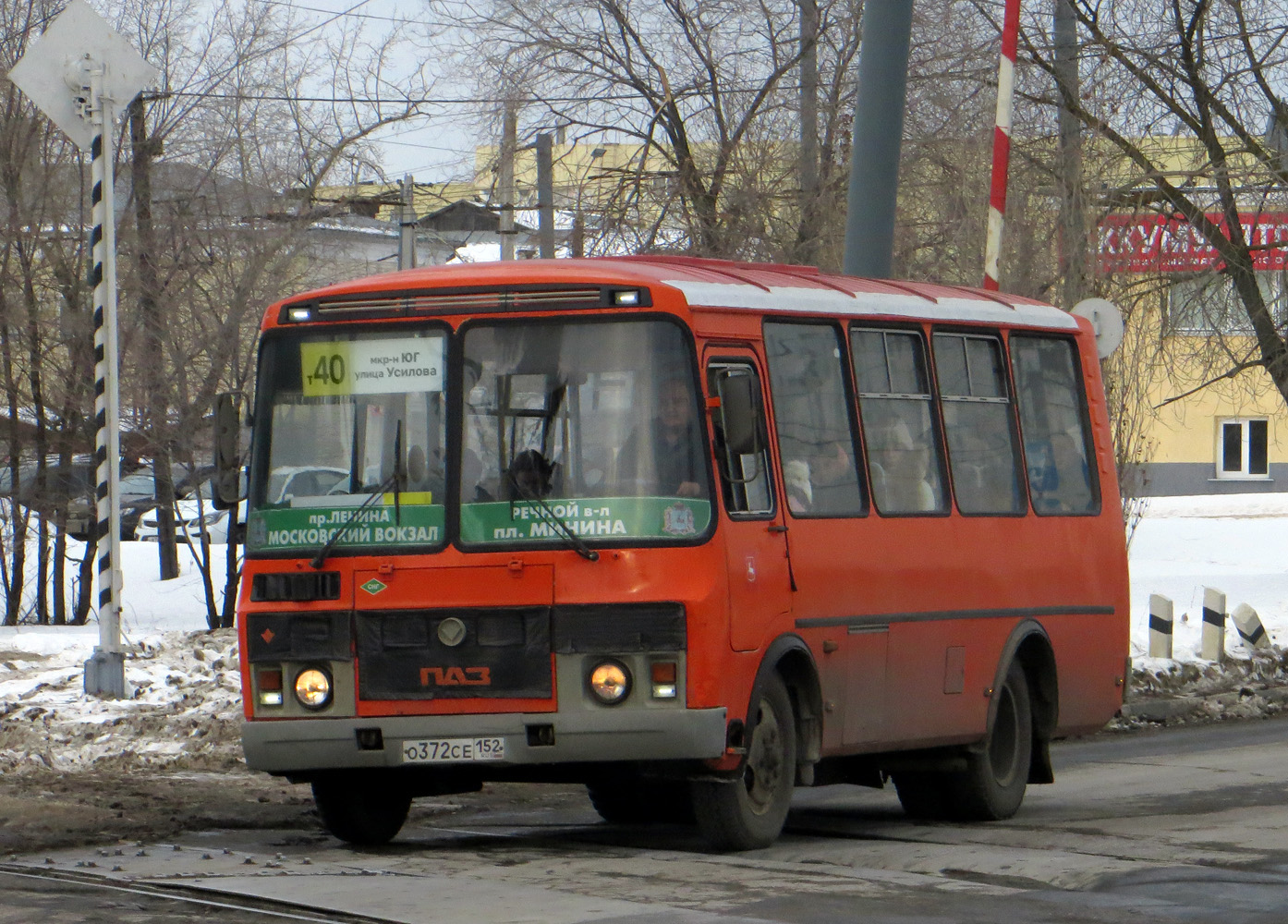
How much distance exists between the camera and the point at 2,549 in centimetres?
2144

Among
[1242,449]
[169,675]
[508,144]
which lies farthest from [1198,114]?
[1242,449]

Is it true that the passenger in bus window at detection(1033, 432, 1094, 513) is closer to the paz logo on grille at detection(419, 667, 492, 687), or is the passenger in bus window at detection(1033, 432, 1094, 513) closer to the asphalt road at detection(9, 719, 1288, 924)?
the asphalt road at detection(9, 719, 1288, 924)

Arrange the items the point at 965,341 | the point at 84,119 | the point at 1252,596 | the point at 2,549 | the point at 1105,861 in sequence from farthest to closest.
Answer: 1. the point at 1252,596
2. the point at 2,549
3. the point at 84,119
4. the point at 965,341
5. the point at 1105,861

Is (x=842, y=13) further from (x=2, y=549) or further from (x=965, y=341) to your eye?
(x=965, y=341)

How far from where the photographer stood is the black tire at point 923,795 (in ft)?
36.5

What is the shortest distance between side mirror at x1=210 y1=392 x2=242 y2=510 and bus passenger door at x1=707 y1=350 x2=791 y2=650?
2131 millimetres

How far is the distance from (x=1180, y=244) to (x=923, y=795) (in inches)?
460

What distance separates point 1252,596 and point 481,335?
16.2 m

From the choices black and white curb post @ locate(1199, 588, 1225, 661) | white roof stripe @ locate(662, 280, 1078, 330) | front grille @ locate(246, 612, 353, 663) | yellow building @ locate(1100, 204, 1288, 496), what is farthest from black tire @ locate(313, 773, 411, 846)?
yellow building @ locate(1100, 204, 1288, 496)

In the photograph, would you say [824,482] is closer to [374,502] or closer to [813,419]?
[813,419]

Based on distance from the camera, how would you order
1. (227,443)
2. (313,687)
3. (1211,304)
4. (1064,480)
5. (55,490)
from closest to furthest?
(313,687)
(227,443)
(1064,480)
(55,490)
(1211,304)

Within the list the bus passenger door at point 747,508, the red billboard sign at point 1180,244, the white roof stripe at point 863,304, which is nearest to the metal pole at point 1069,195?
the red billboard sign at point 1180,244

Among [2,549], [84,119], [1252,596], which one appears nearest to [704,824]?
[84,119]

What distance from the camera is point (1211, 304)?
22.0 m
